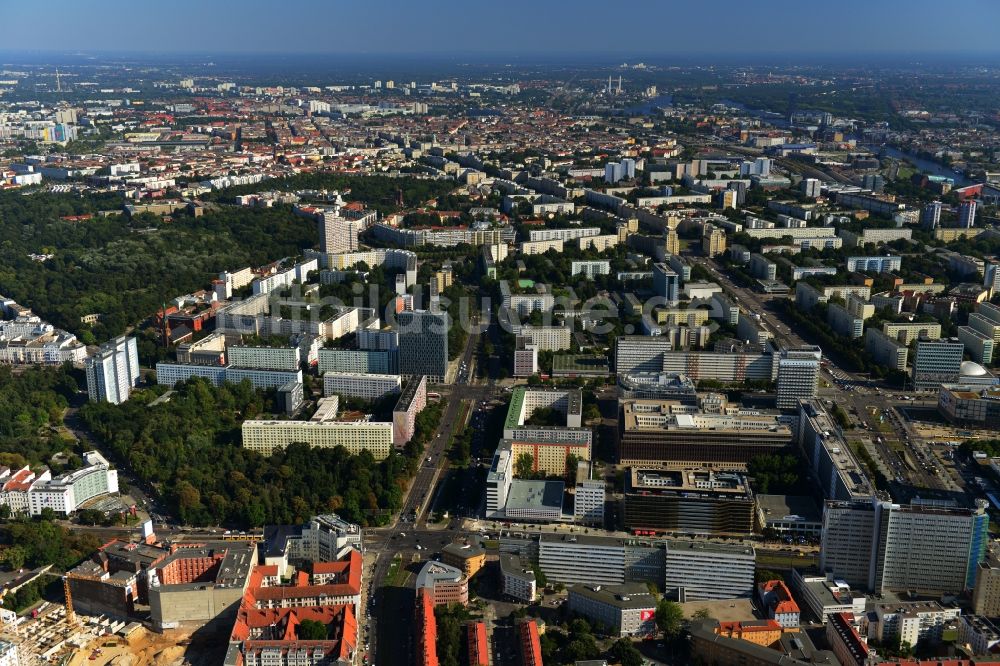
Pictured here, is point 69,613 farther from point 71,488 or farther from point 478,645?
point 478,645

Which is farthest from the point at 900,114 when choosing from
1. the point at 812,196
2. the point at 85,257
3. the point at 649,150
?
the point at 85,257

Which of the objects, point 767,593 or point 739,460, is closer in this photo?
point 767,593

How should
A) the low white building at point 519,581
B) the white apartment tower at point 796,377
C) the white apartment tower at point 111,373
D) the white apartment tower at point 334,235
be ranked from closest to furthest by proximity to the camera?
1. the low white building at point 519,581
2. the white apartment tower at point 796,377
3. the white apartment tower at point 111,373
4. the white apartment tower at point 334,235

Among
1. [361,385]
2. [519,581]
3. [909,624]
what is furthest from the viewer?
[361,385]

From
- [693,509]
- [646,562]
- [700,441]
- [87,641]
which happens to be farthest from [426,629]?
[700,441]

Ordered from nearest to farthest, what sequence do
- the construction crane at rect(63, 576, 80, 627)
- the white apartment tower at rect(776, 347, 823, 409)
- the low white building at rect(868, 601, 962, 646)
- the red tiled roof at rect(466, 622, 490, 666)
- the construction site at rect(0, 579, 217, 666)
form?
the red tiled roof at rect(466, 622, 490, 666)
the construction site at rect(0, 579, 217, 666)
the low white building at rect(868, 601, 962, 646)
the construction crane at rect(63, 576, 80, 627)
the white apartment tower at rect(776, 347, 823, 409)

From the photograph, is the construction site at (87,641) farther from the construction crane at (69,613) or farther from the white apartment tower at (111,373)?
the white apartment tower at (111,373)

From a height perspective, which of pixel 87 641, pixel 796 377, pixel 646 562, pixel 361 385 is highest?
pixel 796 377

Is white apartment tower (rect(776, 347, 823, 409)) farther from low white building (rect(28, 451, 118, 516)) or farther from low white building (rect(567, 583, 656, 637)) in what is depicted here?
low white building (rect(28, 451, 118, 516))

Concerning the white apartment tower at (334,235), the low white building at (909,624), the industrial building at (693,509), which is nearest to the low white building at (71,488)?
the industrial building at (693,509)

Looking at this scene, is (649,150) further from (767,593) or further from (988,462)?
(767,593)

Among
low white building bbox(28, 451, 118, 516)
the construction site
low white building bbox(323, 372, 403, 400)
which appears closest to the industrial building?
the construction site
